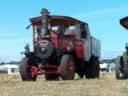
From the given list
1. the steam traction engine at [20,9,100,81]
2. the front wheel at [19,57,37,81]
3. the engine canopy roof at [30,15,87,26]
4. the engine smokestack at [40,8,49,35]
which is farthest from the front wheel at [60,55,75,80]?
the engine canopy roof at [30,15,87,26]

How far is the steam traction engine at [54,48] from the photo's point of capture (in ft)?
81.6

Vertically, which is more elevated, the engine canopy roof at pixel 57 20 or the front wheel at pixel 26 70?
the engine canopy roof at pixel 57 20

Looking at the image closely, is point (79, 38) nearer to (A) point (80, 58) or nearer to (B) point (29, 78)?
(A) point (80, 58)

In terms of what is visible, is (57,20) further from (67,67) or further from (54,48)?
(67,67)

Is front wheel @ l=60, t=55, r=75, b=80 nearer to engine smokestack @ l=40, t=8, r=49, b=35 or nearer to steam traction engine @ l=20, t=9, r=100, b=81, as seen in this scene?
steam traction engine @ l=20, t=9, r=100, b=81

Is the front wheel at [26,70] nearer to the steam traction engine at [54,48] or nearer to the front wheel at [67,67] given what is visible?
the steam traction engine at [54,48]

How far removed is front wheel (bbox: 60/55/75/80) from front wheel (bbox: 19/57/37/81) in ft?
5.87

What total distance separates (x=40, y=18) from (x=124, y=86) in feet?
30.2

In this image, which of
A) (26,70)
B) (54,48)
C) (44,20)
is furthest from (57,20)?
(26,70)

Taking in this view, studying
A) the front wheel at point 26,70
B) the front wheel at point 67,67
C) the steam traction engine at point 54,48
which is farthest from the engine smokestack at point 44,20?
the front wheel at point 67,67

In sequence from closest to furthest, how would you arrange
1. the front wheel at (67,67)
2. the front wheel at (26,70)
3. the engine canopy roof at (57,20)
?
the front wheel at (67,67), the front wheel at (26,70), the engine canopy roof at (57,20)

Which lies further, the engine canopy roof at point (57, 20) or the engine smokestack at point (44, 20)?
the engine canopy roof at point (57, 20)

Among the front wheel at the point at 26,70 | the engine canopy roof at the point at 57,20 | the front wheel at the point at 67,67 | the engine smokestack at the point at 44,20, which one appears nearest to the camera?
the front wheel at the point at 67,67

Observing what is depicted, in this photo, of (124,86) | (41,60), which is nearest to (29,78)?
(41,60)
